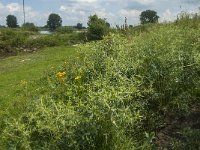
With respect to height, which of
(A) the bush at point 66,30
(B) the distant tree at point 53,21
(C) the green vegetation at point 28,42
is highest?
(B) the distant tree at point 53,21

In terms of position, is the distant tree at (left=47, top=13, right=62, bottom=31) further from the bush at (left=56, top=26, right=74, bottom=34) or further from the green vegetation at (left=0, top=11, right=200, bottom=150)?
the green vegetation at (left=0, top=11, right=200, bottom=150)

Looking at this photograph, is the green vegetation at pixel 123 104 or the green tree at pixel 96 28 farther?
the green tree at pixel 96 28

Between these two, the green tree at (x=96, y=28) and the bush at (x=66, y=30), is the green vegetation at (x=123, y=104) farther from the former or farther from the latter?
the bush at (x=66, y=30)

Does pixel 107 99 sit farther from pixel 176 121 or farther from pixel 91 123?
pixel 176 121

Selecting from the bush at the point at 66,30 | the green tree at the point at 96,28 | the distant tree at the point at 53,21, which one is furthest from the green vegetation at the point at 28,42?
the distant tree at the point at 53,21

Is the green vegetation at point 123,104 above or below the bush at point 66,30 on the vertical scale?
below

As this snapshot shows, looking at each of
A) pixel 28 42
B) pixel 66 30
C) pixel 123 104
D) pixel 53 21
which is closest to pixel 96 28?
pixel 28 42

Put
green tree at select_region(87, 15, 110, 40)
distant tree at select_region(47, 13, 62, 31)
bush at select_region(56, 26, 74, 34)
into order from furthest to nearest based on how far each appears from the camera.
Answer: distant tree at select_region(47, 13, 62, 31), bush at select_region(56, 26, 74, 34), green tree at select_region(87, 15, 110, 40)

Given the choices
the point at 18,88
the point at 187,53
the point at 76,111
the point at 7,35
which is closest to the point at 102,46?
the point at 187,53

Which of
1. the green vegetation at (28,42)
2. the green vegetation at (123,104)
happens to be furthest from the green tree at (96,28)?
the green vegetation at (123,104)

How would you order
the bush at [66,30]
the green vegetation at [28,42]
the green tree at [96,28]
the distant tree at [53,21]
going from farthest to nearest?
the distant tree at [53,21] → the bush at [66,30] → the green vegetation at [28,42] → the green tree at [96,28]

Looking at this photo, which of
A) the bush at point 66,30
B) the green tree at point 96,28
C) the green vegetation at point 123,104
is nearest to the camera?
the green vegetation at point 123,104

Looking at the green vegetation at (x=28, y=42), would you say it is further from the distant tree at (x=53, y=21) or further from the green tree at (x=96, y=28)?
the distant tree at (x=53, y=21)

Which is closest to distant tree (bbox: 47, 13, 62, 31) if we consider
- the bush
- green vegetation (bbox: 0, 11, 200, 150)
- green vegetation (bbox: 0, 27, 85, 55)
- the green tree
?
the bush
